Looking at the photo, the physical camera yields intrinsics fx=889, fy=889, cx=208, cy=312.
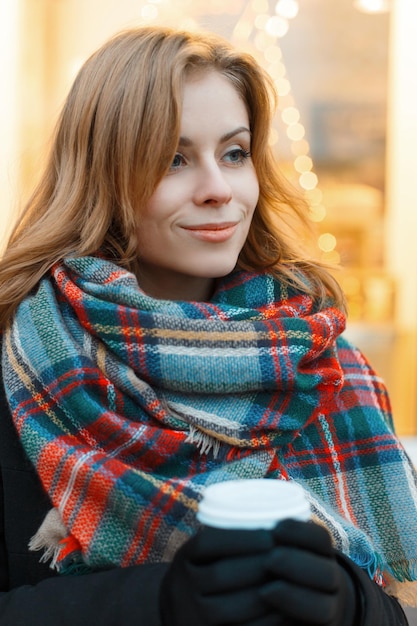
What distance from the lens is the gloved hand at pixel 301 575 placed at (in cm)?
113

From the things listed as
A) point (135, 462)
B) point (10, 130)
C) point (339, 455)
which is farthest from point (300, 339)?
point (10, 130)

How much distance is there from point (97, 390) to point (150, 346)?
12 cm

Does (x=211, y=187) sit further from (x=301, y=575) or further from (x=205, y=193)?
(x=301, y=575)

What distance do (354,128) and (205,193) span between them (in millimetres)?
2719

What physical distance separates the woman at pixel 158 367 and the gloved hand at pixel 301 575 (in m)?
0.21

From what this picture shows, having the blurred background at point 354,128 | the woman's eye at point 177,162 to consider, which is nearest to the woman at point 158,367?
the woman's eye at point 177,162

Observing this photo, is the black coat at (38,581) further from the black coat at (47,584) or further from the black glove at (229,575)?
the black glove at (229,575)

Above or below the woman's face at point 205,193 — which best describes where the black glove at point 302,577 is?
below

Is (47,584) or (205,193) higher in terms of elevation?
(205,193)

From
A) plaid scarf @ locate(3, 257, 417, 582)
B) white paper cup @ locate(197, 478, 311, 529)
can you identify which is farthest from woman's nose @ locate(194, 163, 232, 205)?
white paper cup @ locate(197, 478, 311, 529)

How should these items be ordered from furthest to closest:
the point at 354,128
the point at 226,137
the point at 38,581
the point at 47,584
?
the point at 354,128 < the point at 226,137 < the point at 38,581 < the point at 47,584

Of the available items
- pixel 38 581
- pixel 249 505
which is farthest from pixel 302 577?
pixel 38 581

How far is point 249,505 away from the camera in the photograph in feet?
3.67

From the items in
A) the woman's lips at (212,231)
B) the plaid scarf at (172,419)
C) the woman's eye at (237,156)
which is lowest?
the plaid scarf at (172,419)
